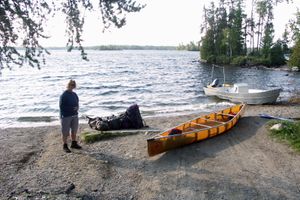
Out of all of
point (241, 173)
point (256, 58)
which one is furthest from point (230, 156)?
point (256, 58)

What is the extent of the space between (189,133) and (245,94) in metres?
→ 13.3

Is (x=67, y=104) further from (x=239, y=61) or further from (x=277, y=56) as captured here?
(x=277, y=56)

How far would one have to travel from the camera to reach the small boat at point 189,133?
1008 cm

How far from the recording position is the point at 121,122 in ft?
45.0

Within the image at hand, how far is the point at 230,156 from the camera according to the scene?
1004 centimetres

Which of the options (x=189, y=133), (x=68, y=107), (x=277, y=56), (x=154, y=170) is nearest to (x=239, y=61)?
(x=277, y=56)

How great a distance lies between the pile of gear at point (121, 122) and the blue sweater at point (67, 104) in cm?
318

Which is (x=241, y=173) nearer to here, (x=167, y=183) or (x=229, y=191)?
(x=229, y=191)

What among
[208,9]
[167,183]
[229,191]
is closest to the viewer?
[229,191]

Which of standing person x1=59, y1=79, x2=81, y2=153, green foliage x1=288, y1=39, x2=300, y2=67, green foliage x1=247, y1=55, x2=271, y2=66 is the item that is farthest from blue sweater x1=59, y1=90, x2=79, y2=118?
green foliage x1=247, y1=55, x2=271, y2=66

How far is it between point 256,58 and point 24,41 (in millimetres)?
71209

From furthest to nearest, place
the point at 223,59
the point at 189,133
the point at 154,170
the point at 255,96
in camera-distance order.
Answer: the point at 223,59 < the point at 255,96 < the point at 189,133 < the point at 154,170

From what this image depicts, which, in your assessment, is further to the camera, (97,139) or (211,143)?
(97,139)

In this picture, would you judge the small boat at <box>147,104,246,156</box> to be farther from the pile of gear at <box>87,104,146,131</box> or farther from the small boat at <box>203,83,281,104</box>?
the small boat at <box>203,83,281,104</box>
